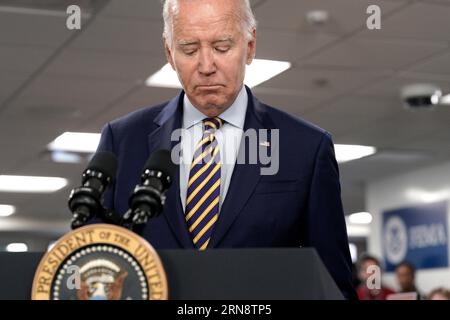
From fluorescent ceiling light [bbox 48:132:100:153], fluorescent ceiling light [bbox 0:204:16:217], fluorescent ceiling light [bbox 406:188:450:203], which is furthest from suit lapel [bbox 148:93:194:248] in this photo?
fluorescent ceiling light [bbox 0:204:16:217]

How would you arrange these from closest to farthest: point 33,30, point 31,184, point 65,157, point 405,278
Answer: point 33,30 → point 405,278 → point 65,157 → point 31,184

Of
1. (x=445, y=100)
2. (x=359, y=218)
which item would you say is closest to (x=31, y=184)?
(x=445, y=100)

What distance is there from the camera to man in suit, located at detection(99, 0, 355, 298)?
1190 millimetres

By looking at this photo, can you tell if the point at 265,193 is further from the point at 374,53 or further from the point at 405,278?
the point at 405,278

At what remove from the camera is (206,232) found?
1190 mm

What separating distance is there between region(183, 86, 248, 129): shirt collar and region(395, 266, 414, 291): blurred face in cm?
604

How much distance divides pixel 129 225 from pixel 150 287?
16cm

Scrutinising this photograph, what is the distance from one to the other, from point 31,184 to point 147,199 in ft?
32.7

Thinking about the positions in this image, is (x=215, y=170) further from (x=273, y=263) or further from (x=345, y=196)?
(x=345, y=196)

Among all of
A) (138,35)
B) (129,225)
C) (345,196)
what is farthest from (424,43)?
(345,196)

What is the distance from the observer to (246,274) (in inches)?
33.3

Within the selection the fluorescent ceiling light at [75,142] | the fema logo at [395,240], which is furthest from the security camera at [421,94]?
the fema logo at [395,240]

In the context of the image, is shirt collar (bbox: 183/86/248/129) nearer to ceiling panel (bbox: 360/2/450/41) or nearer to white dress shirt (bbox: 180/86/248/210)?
white dress shirt (bbox: 180/86/248/210)

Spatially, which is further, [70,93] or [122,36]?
[70,93]
